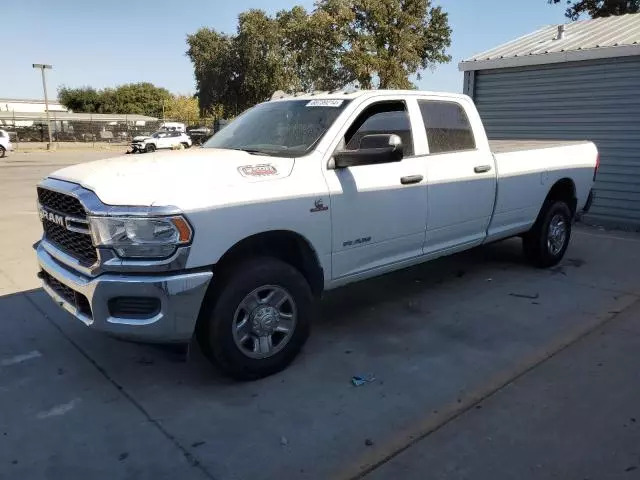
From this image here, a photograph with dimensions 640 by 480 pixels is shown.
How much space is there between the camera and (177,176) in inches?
130

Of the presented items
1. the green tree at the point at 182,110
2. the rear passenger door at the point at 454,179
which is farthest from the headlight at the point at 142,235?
the green tree at the point at 182,110

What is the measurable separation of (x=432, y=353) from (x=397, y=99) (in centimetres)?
215

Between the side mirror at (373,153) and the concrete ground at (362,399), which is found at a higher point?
the side mirror at (373,153)

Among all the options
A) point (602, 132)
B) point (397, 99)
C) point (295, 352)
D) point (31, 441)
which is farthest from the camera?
point (602, 132)

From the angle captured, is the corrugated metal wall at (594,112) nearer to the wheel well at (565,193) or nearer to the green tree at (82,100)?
the wheel well at (565,193)

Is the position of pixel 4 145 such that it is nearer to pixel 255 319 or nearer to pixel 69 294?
pixel 69 294

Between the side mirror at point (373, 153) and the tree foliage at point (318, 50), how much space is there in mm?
28021

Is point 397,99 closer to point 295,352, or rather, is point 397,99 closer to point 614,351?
point 295,352

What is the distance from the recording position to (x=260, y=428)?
3.14 meters

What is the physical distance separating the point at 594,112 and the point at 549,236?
4612 mm

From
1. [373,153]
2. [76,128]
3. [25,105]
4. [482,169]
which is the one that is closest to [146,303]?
[373,153]

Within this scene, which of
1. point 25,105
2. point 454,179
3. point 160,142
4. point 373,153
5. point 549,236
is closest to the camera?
point 373,153

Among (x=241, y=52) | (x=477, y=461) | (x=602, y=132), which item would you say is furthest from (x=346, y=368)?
(x=241, y=52)

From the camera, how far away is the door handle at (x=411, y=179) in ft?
14.3
